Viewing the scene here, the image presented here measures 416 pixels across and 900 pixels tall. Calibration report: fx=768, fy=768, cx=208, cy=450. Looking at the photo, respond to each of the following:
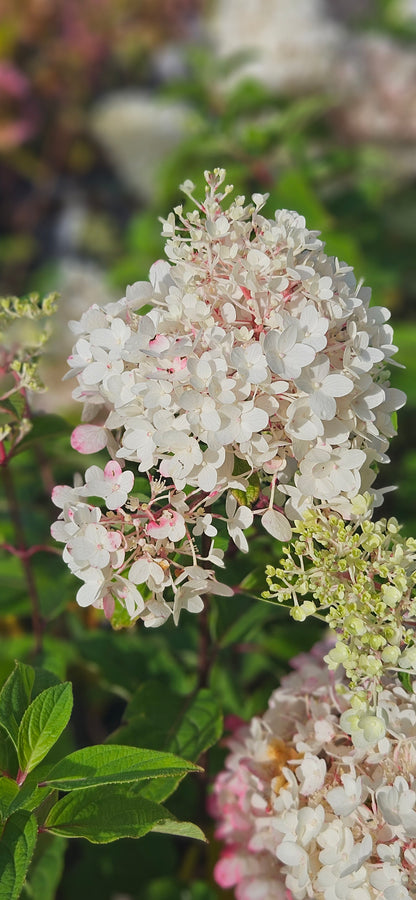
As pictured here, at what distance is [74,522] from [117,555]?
1.4 inches

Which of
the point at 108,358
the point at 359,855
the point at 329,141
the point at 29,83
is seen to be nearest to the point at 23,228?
the point at 29,83

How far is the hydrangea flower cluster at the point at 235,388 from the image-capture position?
0.48 metres

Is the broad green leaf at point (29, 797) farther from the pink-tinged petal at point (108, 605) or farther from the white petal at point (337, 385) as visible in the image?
the white petal at point (337, 385)

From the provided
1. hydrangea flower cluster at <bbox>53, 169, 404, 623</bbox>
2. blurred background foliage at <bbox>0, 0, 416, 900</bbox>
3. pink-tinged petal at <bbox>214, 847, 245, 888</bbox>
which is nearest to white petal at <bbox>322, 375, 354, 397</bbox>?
hydrangea flower cluster at <bbox>53, 169, 404, 623</bbox>

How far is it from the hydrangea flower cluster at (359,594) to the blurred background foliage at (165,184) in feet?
0.46

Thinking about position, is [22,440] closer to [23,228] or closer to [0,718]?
[0,718]

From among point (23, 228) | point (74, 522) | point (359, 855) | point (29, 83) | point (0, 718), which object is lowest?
point (359, 855)

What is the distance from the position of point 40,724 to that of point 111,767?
0.19ft

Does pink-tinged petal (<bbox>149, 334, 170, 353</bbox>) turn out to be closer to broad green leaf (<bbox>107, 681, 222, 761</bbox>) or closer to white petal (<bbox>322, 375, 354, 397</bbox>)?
white petal (<bbox>322, 375, 354, 397</bbox>)

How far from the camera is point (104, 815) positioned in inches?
20.6

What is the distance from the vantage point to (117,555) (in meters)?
0.50

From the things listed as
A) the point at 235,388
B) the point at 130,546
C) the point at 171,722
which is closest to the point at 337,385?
the point at 235,388

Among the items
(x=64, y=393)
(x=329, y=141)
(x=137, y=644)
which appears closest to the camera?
(x=137, y=644)

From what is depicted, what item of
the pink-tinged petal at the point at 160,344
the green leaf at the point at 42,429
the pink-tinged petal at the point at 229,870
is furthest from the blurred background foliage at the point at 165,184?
the pink-tinged petal at the point at 160,344
